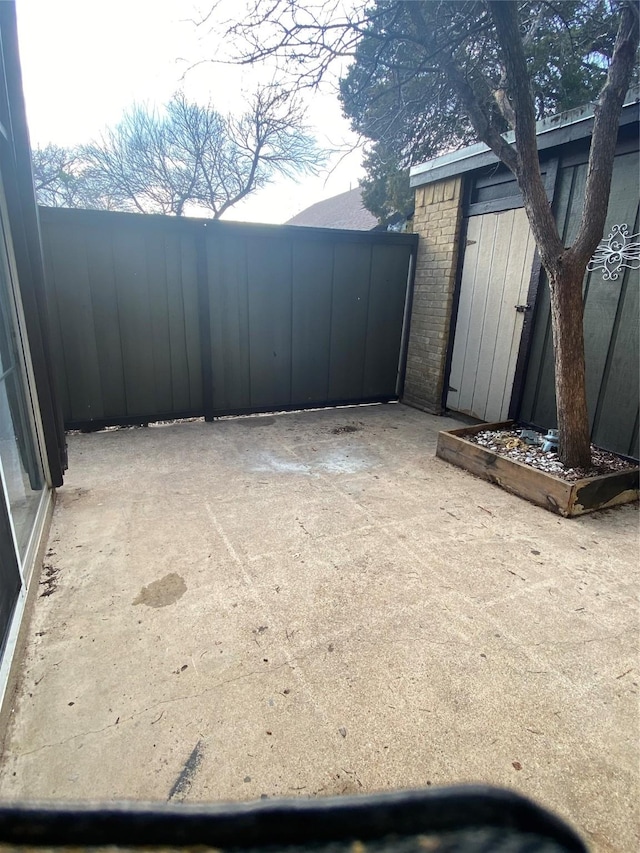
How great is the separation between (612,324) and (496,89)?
178 cm

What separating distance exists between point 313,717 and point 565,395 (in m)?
2.47

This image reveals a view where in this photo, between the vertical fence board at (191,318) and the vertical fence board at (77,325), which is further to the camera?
the vertical fence board at (191,318)

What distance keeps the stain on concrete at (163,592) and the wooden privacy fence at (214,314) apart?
8.31ft

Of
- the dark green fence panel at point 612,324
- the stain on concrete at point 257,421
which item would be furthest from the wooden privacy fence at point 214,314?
the dark green fence panel at point 612,324

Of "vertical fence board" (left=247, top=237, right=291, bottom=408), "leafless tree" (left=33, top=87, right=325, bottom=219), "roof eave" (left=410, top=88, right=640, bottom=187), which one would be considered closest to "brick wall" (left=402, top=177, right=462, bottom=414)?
"roof eave" (left=410, top=88, right=640, bottom=187)

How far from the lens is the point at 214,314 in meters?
4.28

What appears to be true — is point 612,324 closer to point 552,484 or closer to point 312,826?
point 552,484

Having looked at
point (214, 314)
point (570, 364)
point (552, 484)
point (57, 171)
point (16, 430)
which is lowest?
point (552, 484)

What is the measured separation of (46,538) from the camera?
2270 mm

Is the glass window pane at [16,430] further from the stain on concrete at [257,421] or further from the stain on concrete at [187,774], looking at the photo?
the stain on concrete at [257,421]

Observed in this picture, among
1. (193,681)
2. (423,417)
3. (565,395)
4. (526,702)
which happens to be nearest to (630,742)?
(526,702)

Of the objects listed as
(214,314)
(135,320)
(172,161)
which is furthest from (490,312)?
(172,161)

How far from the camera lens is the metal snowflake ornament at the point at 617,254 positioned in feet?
9.94

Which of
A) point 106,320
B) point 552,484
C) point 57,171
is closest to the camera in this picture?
point 552,484
